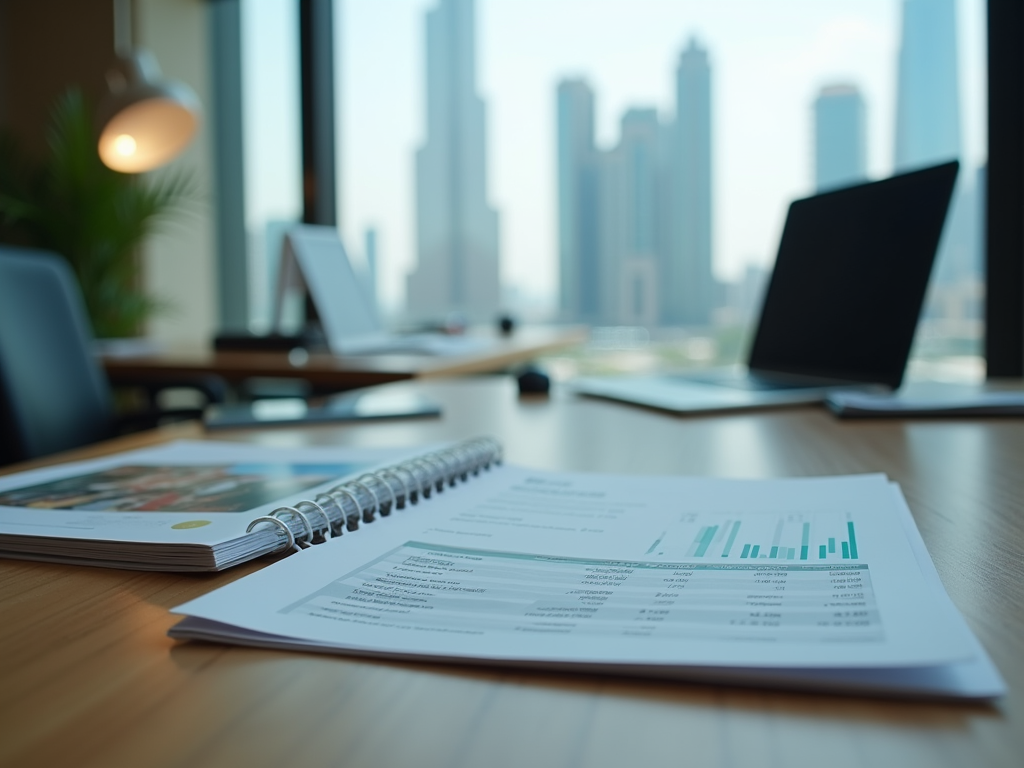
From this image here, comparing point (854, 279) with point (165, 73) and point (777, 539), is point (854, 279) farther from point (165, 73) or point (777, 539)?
point (165, 73)

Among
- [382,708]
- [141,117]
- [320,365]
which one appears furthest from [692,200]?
[382,708]

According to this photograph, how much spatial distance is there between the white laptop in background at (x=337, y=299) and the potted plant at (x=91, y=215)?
1289 millimetres

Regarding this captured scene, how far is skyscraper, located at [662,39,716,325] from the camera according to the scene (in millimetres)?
3365

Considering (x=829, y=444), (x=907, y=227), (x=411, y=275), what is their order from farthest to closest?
(x=411, y=275), (x=907, y=227), (x=829, y=444)

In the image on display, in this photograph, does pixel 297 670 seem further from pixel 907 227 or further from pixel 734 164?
pixel 734 164

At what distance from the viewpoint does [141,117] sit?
7.32 ft

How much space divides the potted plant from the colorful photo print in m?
3.21

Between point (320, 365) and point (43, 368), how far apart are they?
2.00ft

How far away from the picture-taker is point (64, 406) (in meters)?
1.82

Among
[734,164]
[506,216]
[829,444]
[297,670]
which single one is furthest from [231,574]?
[506,216]

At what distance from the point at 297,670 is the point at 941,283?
2963 millimetres

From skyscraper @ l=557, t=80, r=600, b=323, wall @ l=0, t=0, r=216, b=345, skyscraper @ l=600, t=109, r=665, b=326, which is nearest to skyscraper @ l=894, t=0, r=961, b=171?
skyscraper @ l=600, t=109, r=665, b=326

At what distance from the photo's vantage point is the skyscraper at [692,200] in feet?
11.0

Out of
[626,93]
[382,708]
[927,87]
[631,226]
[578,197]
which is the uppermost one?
[626,93]
